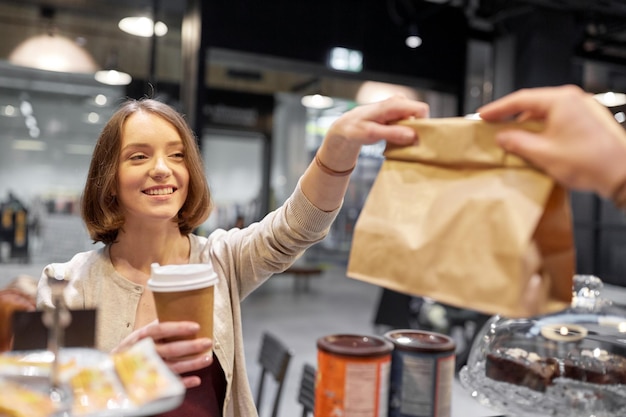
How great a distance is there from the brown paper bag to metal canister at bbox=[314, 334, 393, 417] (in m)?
0.13

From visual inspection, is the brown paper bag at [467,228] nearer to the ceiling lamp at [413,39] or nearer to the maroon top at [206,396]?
the maroon top at [206,396]

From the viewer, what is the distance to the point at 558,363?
141 centimetres

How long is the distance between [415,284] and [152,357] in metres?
0.43

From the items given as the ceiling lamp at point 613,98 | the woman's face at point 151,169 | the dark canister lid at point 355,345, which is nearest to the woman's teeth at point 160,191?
the woman's face at point 151,169

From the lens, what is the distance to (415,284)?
81cm

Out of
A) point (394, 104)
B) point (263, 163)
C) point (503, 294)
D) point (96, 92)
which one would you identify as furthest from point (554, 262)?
point (263, 163)

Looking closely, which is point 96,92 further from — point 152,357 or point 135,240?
point 152,357

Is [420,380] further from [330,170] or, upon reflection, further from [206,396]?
[206,396]

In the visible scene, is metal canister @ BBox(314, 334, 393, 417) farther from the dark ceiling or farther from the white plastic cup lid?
the dark ceiling

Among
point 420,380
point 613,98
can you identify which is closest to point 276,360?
point 420,380

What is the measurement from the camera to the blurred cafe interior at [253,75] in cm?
441

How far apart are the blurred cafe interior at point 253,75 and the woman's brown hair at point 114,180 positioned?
233 cm

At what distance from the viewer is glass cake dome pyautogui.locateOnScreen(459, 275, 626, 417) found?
117cm

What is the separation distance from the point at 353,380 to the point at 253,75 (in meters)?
5.17
